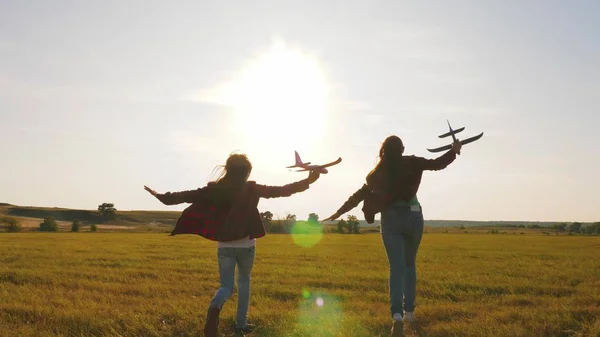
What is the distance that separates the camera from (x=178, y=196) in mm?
6340

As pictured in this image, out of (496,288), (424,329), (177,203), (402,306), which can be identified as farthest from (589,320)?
(177,203)

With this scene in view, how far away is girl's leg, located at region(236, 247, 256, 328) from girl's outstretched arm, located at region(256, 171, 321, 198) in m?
0.68

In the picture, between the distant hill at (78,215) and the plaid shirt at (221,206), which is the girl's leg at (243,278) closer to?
the plaid shirt at (221,206)

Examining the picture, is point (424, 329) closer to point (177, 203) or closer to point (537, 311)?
point (537, 311)

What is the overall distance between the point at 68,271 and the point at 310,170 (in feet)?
34.1

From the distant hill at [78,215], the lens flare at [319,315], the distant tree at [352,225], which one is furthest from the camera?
the distant hill at [78,215]

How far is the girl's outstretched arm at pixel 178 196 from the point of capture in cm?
630

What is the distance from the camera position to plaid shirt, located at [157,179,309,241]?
624cm

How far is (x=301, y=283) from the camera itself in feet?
39.8

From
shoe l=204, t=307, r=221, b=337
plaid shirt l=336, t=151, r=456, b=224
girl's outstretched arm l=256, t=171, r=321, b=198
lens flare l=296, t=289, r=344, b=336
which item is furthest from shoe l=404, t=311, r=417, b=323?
shoe l=204, t=307, r=221, b=337

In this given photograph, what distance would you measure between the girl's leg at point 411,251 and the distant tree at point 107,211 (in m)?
166

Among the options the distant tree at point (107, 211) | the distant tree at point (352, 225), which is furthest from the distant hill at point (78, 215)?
the distant tree at point (352, 225)

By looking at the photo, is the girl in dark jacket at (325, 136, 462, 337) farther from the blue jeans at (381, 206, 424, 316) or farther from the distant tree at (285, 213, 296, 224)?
the distant tree at (285, 213, 296, 224)

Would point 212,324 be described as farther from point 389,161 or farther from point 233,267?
point 389,161
